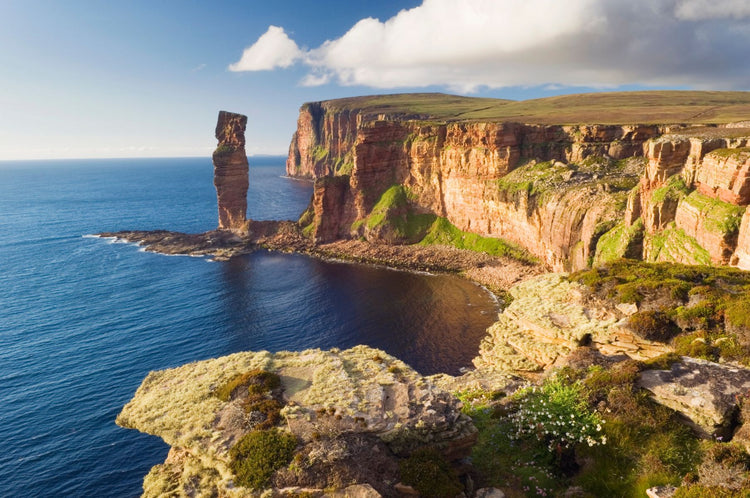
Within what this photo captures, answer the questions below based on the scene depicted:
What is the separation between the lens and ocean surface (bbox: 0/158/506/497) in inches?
1626

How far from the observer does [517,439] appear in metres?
25.0

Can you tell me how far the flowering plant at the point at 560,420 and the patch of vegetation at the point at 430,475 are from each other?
6.24 m

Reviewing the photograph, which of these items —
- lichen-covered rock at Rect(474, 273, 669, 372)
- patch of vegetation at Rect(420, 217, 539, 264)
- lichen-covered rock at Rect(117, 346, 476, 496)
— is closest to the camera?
lichen-covered rock at Rect(117, 346, 476, 496)

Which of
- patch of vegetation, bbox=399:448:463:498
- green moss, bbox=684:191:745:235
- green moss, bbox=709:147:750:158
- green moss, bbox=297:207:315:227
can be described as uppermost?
green moss, bbox=709:147:750:158

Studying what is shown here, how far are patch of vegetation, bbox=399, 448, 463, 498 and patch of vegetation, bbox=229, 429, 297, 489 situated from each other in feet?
20.4

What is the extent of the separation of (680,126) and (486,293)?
6292 centimetres

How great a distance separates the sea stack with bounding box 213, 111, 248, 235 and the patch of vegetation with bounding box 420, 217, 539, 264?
64222 millimetres

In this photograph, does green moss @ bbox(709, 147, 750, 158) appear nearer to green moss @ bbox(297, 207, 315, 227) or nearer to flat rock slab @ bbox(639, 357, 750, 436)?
flat rock slab @ bbox(639, 357, 750, 436)

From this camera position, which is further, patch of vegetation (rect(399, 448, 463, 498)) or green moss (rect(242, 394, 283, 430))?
green moss (rect(242, 394, 283, 430))

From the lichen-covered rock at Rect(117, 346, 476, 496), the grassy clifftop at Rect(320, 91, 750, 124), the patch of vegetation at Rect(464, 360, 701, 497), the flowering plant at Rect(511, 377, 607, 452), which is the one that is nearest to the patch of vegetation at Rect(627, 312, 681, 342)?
the patch of vegetation at Rect(464, 360, 701, 497)

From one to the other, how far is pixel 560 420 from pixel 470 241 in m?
86.9

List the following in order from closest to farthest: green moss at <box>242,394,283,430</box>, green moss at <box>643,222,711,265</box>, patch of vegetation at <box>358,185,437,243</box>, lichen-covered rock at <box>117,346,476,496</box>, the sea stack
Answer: lichen-covered rock at <box>117,346,476,496</box> < green moss at <box>242,394,283,430</box> < green moss at <box>643,222,711,265</box> < patch of vegetation at <box>358,185,437,243</box> < the sea stack

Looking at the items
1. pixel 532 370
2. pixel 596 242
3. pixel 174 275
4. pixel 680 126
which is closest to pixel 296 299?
pixel 174 275

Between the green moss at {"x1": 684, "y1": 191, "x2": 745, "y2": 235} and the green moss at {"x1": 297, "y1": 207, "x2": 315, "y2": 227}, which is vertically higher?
the green moss at {"x1": 297, "y1": 207, "x2": 315, "y2": 227}
